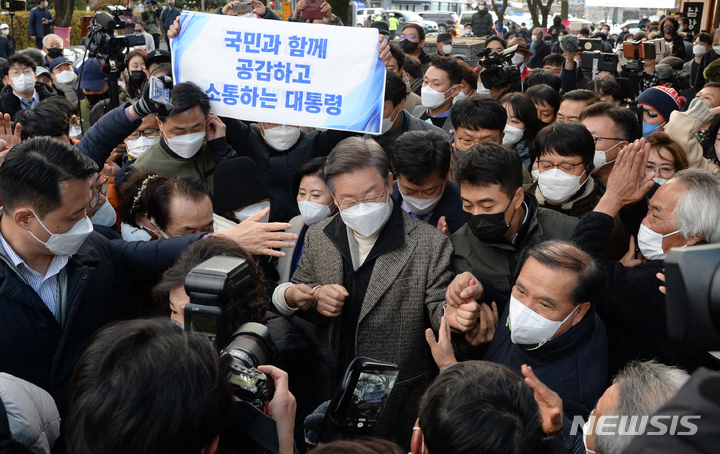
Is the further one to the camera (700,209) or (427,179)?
(427,179)

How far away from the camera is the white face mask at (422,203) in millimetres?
3256

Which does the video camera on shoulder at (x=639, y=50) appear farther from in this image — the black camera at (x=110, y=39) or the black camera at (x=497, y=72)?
the black camera at (x=110, y=39)

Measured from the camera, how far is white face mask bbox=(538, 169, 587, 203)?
130 inches

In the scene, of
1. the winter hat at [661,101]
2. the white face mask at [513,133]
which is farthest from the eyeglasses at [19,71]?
the winter hat at [661,101]

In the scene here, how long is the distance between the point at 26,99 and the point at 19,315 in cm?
568

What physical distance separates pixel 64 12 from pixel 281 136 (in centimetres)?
2012

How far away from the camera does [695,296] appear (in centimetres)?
91

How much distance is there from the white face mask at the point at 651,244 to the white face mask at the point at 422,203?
103 cm

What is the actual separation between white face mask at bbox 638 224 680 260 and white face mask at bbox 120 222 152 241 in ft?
7.35

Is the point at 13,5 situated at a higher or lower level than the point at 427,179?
lower

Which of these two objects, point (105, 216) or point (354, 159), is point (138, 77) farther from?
point (354, 159)

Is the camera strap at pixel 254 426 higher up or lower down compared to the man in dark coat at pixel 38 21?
higher up

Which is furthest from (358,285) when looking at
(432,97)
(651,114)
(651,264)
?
(651,114)

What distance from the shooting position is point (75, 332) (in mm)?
2328
